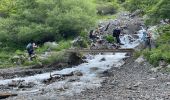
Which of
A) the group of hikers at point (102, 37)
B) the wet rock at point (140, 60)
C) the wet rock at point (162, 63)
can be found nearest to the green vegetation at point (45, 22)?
the group of hikers at point (102, 37)

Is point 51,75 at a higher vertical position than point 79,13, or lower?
lower

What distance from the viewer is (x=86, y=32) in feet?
178

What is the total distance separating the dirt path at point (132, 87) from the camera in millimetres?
24703

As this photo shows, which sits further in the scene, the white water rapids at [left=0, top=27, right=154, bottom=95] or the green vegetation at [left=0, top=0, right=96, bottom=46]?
the green vegetation at [left=0, top=0, right=96, bottom=46]

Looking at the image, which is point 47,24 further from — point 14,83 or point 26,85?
point 26,85

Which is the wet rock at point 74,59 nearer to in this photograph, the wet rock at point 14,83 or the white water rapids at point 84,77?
the white water rapids at point 84,77

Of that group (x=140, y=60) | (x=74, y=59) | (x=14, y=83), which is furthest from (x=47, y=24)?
(x=14, y=83)

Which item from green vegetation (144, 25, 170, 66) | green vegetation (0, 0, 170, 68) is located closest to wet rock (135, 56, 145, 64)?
green vegetation (144, 25, 170, 66)

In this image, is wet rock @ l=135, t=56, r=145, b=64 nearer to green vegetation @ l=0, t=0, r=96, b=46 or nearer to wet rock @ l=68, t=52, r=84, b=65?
wet rock @ l=68, t=52, r=84, b=65

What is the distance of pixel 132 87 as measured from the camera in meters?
27.4

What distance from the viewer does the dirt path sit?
24.7 metres

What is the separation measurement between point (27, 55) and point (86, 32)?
11.3m

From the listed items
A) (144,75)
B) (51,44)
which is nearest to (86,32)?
(51,44)

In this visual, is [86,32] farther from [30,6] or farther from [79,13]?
[30,6]
